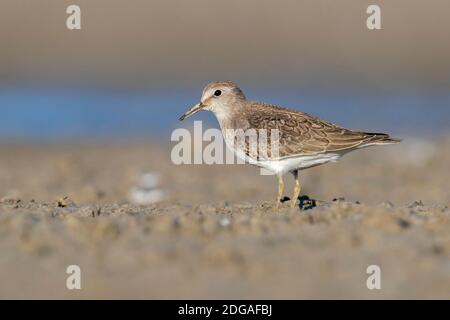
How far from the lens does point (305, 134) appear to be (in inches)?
451

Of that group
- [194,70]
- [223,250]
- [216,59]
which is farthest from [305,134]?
[216,59]

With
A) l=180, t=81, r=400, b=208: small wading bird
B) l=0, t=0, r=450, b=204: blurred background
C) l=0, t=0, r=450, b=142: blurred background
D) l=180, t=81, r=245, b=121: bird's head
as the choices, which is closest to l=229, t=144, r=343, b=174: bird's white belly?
l=180, t=81, r=400, b=208: small wading bird

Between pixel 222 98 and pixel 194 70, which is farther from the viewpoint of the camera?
pixel 194 70

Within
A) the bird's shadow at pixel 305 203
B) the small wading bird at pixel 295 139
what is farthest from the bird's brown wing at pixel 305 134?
the bird's shadow at pixel 305 203

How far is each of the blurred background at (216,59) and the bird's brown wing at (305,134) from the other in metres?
14.6

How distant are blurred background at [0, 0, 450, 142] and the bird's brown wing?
1459 centimetres

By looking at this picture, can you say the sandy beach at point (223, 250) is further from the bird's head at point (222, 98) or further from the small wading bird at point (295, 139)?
the bird's head at point (222, 98)

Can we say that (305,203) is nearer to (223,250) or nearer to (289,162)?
(289,162)

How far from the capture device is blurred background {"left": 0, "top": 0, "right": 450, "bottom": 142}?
28375 millimetres

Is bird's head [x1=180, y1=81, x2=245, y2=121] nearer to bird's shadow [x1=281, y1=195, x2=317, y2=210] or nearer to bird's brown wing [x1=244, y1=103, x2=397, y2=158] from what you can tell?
bird's brown wing [x1=244, y1=103, x2=397, y2=158]

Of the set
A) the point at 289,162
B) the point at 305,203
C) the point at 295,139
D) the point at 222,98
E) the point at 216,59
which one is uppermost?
the point at 216,59

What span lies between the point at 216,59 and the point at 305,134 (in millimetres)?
21815
